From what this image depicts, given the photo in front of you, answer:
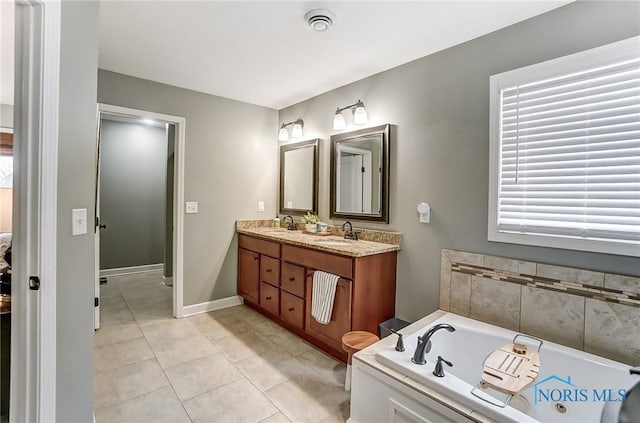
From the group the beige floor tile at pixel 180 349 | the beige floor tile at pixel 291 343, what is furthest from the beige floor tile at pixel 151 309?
the beige floor tile at pixel 291 343

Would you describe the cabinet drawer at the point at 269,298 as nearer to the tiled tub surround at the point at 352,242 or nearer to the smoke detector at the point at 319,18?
the tiled tub surround at the point at 352,242

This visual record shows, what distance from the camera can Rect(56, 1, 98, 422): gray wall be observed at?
133 cm

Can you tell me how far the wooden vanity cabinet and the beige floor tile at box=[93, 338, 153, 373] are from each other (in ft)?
3.66

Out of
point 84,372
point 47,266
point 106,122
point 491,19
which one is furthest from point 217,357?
point 106,122

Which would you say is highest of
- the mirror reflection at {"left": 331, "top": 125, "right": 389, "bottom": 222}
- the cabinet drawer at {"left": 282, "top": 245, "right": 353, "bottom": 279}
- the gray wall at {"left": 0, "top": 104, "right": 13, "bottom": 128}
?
the gray wall at {"left": 0, "top": 104, "right": 13, "bottom": 128}

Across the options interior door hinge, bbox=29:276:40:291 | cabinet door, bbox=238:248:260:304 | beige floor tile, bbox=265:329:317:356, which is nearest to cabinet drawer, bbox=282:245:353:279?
cabinet door, bbox=238:248:260:304

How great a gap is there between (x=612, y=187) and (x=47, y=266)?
2.70 metres

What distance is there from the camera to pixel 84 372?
4.80ft

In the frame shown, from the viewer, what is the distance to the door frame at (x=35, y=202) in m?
1.24

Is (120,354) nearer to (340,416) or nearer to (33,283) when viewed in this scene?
(33,283)

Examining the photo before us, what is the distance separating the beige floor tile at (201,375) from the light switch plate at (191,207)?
1.51 meters

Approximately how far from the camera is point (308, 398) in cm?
198

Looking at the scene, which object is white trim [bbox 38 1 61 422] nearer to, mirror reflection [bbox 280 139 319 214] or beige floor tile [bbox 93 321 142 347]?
beige floor tile [bbox 93 321 142 347]

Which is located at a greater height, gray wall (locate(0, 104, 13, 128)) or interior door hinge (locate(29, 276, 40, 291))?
gray wall (locate(0, 104, 13, 128))
